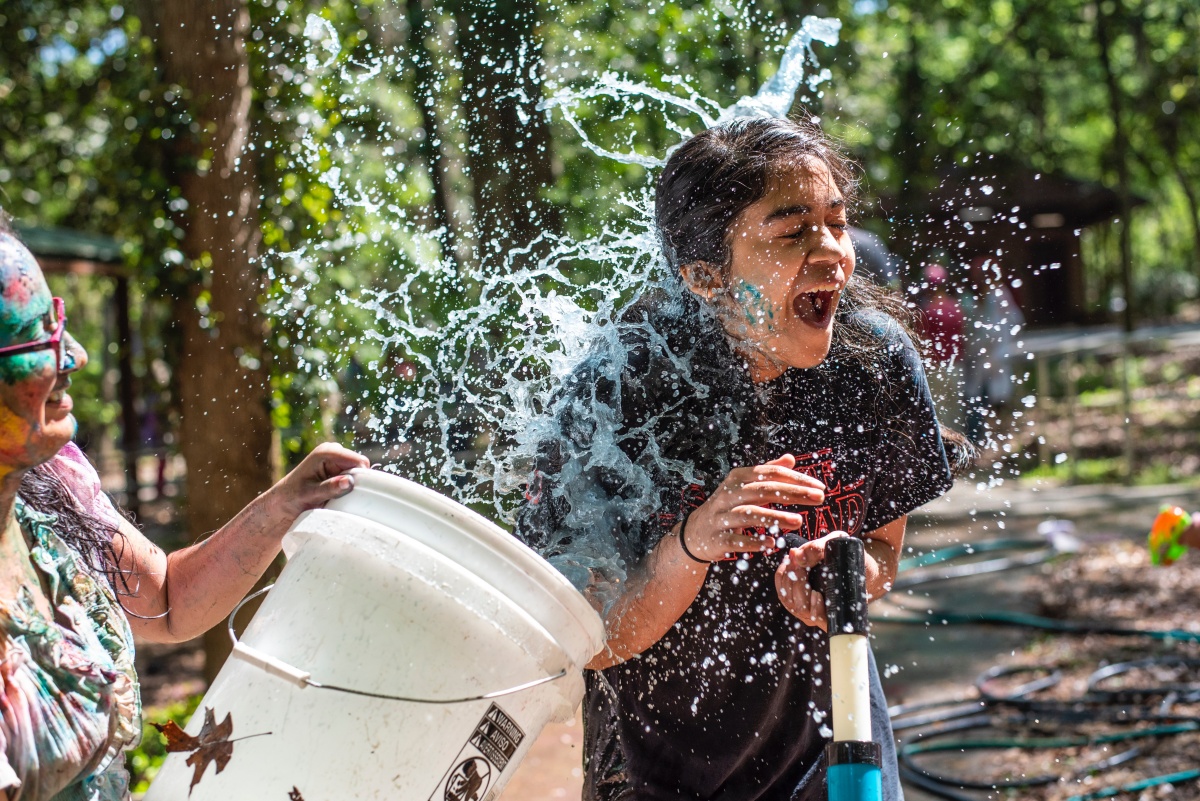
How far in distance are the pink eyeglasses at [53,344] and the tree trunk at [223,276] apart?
281 cm

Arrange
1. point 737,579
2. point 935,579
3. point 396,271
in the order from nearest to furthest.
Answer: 1. point 737,579
2. point 396,271
3. point 935,579

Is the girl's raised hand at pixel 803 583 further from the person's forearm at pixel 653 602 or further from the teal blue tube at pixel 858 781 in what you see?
the teal blue tube at pixel 858 781

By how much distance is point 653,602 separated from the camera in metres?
1.84

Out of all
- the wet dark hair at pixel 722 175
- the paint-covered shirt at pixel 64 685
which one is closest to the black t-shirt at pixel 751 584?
the wet dark hair at pixel 722 175

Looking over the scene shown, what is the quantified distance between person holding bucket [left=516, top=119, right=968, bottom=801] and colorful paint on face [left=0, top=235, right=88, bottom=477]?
82 cm

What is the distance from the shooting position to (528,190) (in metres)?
5.07

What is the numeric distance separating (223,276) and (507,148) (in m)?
1.79

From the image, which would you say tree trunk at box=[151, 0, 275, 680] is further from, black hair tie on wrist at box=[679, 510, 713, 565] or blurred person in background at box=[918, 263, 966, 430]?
black hair tie on wrist at box=[679, 510, 713, 565]

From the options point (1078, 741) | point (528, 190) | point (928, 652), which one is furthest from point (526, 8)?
point (1078, 741)

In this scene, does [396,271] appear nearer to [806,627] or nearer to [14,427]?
[806,627]

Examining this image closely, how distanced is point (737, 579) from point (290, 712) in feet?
2.69

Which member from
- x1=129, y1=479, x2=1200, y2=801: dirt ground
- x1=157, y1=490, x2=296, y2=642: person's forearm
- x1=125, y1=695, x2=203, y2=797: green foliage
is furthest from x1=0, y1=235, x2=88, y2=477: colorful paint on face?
x1=125, y1=695, x2=203, y2=797: green foliage

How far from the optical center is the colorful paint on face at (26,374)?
4.17 feet

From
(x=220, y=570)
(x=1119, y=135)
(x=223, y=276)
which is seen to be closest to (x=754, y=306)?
(x=220, y=570)
